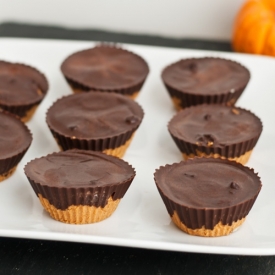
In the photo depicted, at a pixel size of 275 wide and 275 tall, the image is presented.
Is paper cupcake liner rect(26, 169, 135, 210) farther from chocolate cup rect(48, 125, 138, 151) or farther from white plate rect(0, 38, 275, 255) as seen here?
chocolate cup rect(48, 125, 138, 151)

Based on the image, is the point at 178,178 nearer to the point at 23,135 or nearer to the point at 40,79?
the point at 23,135

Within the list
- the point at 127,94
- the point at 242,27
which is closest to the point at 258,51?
the point at 242,27

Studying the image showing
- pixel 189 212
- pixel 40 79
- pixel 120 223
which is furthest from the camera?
pixel 40 79

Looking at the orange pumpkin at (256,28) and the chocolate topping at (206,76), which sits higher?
the chocolate topping at (206,76)

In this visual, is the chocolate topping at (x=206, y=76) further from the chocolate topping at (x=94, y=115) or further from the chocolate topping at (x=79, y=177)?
the chocolate topping at (x=79, y=177)

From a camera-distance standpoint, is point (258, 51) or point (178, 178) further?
point (258, 51)

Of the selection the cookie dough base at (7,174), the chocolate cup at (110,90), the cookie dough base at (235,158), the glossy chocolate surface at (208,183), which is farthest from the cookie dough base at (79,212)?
the chocolate cup at (110,90)
